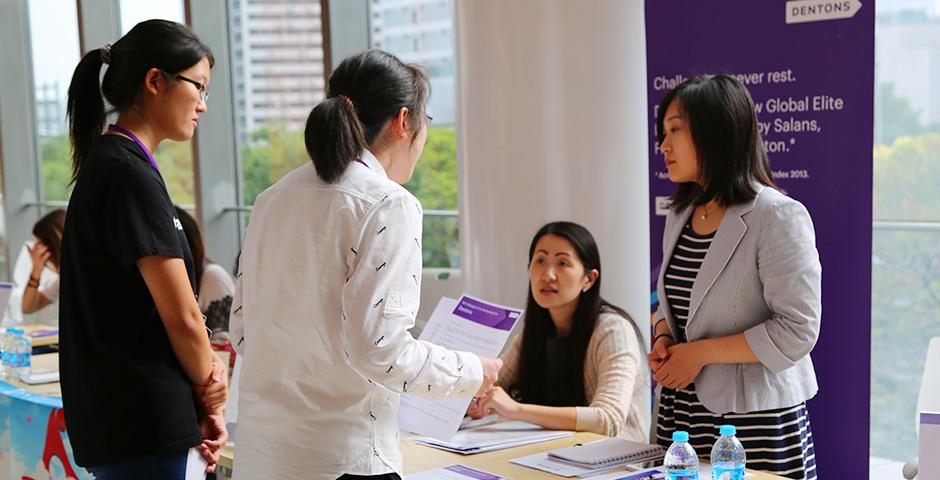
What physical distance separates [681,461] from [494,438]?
727mm

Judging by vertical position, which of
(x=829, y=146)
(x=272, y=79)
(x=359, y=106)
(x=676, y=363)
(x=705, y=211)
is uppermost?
(x=272, y=79)

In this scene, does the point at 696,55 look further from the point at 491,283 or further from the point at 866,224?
the point at 491,283

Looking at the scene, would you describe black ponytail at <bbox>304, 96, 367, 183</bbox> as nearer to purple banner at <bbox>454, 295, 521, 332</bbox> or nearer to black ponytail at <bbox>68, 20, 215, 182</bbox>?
black ponytail at <bbox>68, 20, 215, 182</bbox>

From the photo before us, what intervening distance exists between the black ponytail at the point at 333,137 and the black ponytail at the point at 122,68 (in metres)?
0.48

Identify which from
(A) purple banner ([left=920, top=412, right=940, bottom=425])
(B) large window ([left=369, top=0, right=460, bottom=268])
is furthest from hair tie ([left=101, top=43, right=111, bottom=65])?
(B) large window ([left=369, top=0, right=460, bottom=268])

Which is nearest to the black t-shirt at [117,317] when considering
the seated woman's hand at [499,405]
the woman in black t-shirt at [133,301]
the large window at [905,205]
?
the woman in black t-shirt at [133,301]

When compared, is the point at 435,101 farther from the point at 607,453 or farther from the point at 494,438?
the point at 607,453

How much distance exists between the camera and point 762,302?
2.58 m

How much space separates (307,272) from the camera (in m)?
1.76

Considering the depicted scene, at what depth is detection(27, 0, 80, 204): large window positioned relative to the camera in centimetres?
845

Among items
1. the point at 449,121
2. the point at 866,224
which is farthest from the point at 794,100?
the point at 449,121

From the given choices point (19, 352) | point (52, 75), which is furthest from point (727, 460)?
point (52, 75)

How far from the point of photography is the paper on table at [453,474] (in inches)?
93.0

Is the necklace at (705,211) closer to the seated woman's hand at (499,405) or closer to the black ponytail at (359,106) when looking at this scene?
the seated woman's hand at (499,405)
